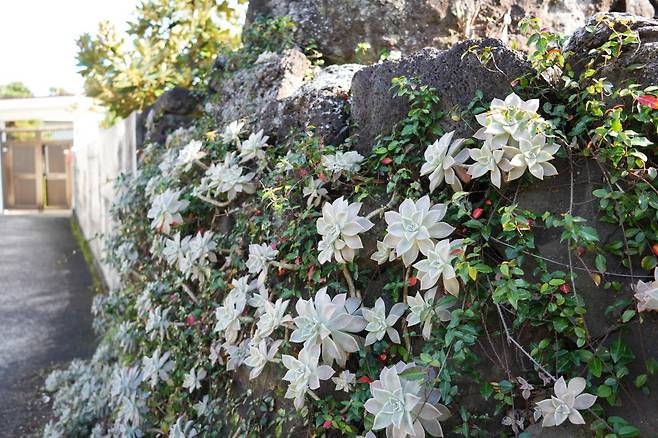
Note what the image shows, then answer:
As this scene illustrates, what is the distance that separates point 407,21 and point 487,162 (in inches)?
80.4

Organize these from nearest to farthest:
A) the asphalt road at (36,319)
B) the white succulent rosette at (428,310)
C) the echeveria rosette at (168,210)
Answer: the white succulent rosette at (428,310), the echeveria rosette at (168,210), the asphalt road at (36,319)

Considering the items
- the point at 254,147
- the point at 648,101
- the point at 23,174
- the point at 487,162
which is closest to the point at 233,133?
the point at 254,147

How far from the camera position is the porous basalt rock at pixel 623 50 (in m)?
1.80

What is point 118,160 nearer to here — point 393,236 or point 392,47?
point 392,47

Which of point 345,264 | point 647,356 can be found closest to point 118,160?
point 345,264

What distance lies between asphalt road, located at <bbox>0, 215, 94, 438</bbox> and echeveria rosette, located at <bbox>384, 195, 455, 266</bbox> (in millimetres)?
3569

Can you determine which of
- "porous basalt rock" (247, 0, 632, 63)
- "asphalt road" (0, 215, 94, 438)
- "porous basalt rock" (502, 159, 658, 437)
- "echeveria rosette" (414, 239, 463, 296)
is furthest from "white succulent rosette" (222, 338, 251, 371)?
"asphalt road" (0, 215, 94, 438)

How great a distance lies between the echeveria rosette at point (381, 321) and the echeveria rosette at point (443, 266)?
18 cm

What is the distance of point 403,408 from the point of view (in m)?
1.78

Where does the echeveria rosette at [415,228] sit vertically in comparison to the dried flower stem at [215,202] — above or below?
above

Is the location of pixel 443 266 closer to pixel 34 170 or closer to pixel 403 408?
pixel 403 408

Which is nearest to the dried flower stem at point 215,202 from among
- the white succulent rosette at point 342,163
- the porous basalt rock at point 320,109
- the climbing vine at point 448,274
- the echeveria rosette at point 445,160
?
the climbing vine at point 448,274

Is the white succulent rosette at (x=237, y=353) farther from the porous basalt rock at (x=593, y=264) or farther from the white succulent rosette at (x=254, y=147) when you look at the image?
the porous basalt rock at (x=593, y=264)

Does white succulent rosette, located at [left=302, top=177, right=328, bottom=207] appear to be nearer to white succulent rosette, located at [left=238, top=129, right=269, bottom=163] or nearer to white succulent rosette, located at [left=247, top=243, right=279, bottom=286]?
Answer: white succulent rosette, located at [left=247, top=243, right=279, bottom=286]
